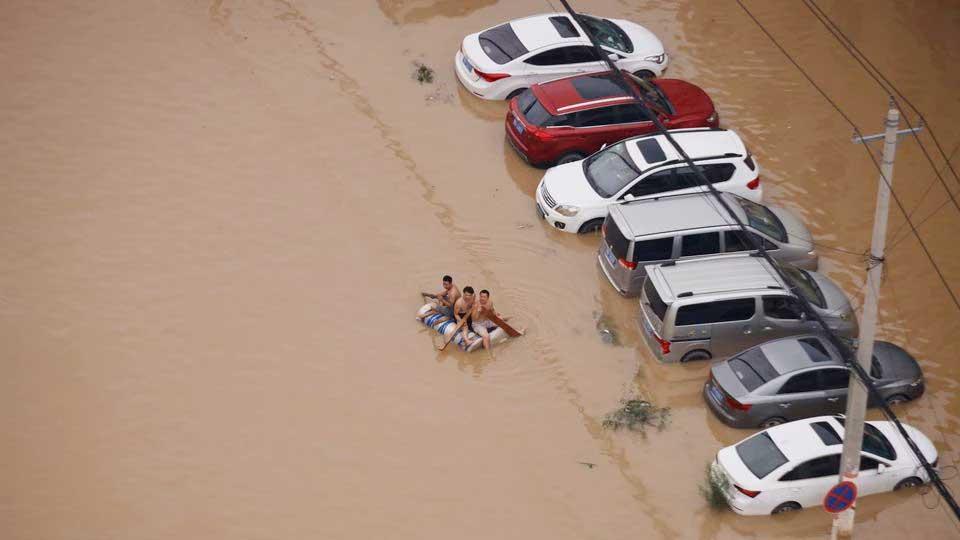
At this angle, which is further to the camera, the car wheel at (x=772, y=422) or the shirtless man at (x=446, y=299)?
the shirtless man at (x=446, y=299)

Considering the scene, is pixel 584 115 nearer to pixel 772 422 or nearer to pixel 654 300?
pixel 654 300

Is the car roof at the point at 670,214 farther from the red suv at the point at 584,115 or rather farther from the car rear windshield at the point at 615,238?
the red suv at the point at 584,115

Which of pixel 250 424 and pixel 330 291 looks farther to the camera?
pixel 330 291

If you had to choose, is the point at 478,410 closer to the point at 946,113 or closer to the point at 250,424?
the point at 250,424

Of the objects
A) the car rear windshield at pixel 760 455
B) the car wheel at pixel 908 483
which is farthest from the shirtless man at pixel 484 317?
the car wheel at pixel 908 483

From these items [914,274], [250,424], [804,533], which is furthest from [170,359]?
[914,274]

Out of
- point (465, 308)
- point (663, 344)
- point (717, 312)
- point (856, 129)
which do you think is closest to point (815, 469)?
point (717, 312)

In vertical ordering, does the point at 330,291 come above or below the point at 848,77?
below
